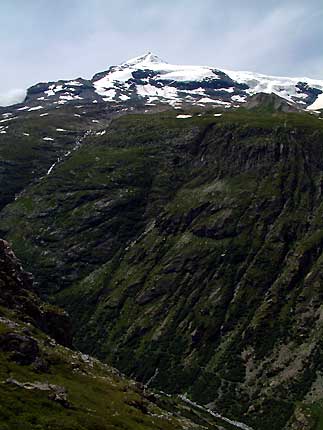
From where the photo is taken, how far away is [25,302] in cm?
14088

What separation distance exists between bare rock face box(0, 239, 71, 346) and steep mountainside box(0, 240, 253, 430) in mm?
314

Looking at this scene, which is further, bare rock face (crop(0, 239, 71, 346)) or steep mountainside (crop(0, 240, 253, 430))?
bare rock face (crop(0, 239, 71, 346))

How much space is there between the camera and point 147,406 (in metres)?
120

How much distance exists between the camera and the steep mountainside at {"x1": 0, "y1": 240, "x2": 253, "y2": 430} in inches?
3179

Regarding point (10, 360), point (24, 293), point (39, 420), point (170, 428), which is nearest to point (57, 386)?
point (10, 360)

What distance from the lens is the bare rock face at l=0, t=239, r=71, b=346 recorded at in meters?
136

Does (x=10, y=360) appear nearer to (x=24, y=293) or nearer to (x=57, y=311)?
(x=24, y=293)

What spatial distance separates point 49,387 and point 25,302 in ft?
164

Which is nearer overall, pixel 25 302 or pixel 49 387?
pixel 49 387

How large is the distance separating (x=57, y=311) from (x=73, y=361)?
4405 cm

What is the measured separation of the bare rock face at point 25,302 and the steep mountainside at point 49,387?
0.31 metres

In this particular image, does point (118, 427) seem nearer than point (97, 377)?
Yes

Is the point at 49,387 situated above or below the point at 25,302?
below

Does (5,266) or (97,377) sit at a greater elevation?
(5,266)
